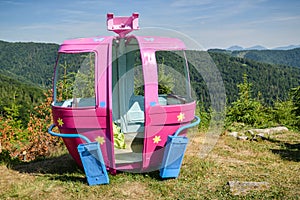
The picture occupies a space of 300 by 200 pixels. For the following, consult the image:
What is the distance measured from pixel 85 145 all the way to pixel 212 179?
202 cm

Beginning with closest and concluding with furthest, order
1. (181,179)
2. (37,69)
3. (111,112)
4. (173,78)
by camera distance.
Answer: (111,112) < (181,179) < (173,78) < (37,69)

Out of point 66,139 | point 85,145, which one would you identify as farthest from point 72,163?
point 85,145

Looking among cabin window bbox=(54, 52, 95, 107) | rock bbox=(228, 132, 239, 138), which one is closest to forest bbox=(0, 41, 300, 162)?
cabin window bbox=(54, 52, 95, 107)

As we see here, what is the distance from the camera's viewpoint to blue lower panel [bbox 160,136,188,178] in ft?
16.1

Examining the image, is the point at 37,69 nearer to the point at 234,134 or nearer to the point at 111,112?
the point at 234,134

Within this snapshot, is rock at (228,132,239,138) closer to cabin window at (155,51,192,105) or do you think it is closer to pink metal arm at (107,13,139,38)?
cabin window at (155,51,192,105)

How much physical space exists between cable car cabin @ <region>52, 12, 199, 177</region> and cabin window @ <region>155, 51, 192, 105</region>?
19 mm

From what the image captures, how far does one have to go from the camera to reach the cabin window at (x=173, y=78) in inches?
220

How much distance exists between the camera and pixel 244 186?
4805 mm

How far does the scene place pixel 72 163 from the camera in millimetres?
6168

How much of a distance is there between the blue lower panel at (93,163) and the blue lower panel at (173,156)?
872 mm

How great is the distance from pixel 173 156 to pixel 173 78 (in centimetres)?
216

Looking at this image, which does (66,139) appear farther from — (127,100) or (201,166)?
(201,166)

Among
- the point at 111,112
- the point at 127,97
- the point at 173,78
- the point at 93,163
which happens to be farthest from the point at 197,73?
the point at 93,163
